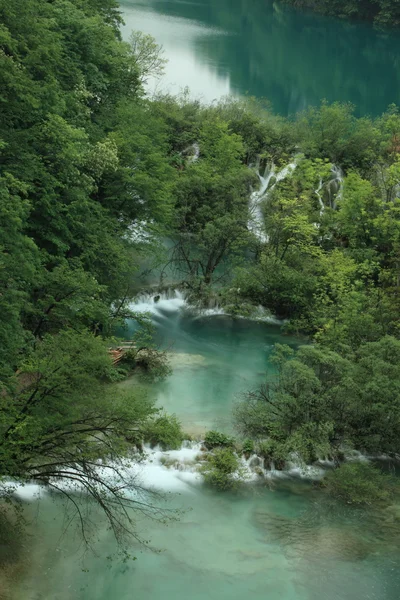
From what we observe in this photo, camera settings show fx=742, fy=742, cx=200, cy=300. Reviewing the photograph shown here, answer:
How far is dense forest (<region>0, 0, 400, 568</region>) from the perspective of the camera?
1594 centimetres

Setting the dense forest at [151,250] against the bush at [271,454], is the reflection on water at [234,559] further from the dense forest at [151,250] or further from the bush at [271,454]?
the bush at [271,454]

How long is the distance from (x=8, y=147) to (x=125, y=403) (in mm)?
9134

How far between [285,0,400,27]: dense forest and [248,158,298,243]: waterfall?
5325 cm

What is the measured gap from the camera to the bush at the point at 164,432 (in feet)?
52.9

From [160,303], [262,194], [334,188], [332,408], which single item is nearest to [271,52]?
[334,188]

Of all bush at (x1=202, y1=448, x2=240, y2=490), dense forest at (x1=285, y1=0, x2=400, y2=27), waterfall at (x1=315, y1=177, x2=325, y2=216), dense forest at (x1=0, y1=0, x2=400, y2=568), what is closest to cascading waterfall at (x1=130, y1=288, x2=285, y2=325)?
dense forest at (x1=0, y1=0, x2=400, y2=568)

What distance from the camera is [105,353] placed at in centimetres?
1641

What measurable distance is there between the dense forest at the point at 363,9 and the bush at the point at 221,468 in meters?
74.1

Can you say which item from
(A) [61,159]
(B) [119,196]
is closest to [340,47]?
(B) [119,196]

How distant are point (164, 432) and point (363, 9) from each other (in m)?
80.4

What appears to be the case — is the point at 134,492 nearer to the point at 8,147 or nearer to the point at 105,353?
the point at 105,353

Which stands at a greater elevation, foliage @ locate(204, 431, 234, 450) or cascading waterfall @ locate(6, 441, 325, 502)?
foliage @ locate(204, 431, 234, 450)

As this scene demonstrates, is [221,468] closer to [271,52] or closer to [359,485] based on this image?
[359,485]

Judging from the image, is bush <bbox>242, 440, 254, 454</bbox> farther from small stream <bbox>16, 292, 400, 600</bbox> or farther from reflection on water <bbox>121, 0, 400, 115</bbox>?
reflection on water <bbox>121, 0, 400, 115</bbox>
